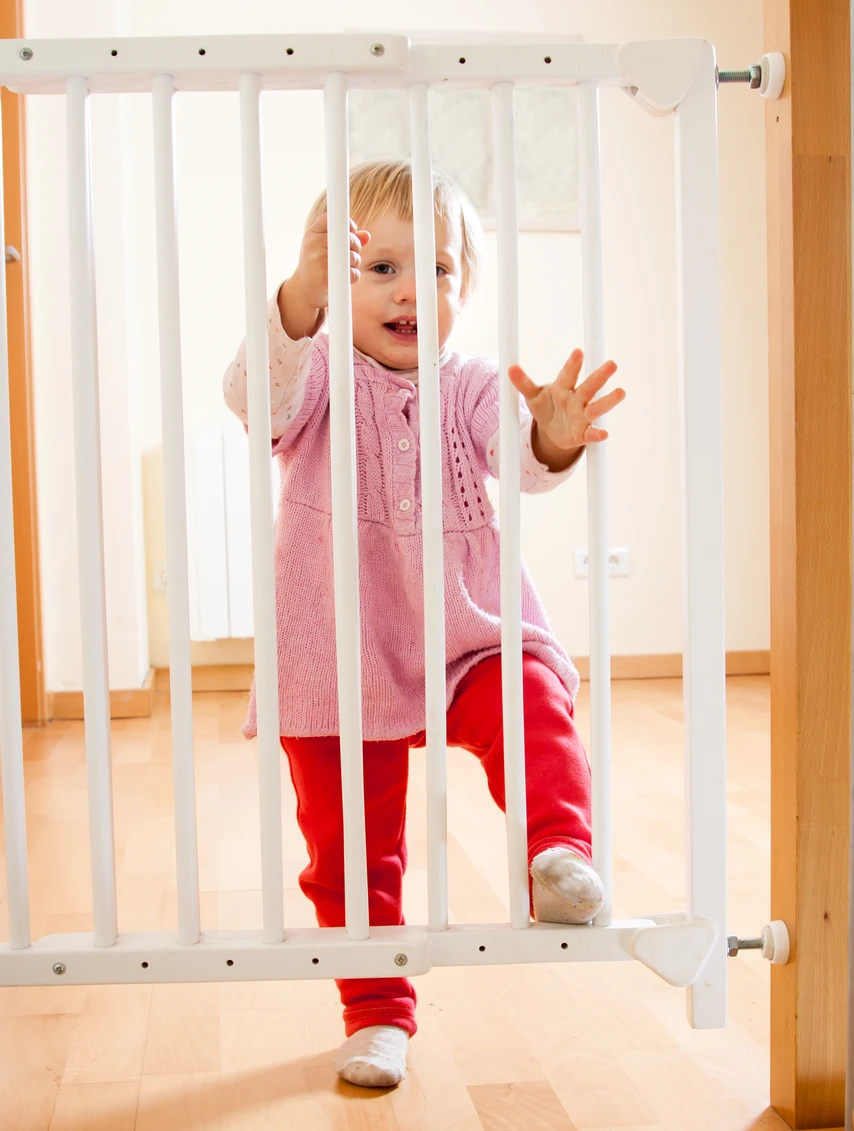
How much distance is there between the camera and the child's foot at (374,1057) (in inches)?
34.4

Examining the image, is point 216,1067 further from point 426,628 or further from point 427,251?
point 427,251

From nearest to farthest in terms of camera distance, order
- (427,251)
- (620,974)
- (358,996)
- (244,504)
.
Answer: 1. (427,251)
2. (358,996)
3. (620,974)
4. (244,504)

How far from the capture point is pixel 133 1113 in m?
0.84

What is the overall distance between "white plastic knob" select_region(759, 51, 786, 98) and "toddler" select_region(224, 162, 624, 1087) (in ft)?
0.97

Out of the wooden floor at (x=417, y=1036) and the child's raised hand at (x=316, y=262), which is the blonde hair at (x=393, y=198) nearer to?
the child's raised hand at (x=316, y=262)

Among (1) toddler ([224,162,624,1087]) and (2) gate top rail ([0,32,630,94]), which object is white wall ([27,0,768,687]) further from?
(2) gate top rail ([0,32,630,94])

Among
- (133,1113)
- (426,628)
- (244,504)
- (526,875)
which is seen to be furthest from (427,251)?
(244,504)

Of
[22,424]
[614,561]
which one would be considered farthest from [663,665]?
[22,424]

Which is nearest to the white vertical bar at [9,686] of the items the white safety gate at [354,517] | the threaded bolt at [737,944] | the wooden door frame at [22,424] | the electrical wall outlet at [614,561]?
the white safety gate at [354,517]

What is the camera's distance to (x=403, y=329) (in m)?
1.02

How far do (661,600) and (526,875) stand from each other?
7.57ft

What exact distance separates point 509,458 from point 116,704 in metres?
1.96

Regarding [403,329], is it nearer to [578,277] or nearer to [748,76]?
[748,76]

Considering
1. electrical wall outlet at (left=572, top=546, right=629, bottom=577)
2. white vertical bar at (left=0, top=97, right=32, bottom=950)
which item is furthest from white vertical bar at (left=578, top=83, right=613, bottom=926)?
electrical wall outlet at (left=572, top=546, right=629, bottom=577)
